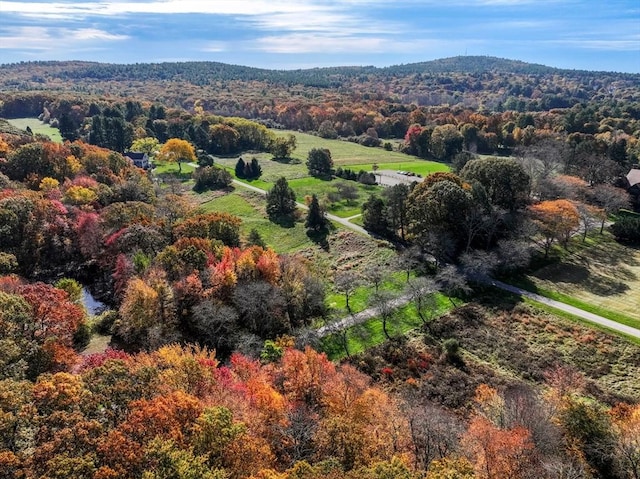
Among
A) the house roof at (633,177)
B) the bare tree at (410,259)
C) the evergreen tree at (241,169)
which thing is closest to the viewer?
the bare tree at (410,259)

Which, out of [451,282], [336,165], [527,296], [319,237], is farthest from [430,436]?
[336,165]

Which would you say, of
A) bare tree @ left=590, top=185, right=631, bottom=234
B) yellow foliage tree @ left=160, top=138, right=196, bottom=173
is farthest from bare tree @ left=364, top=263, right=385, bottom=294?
yellow foliage tree @ left=160, top=138, right=196, bottom=173

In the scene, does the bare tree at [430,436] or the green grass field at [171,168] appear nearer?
the bare tree at [430,436]

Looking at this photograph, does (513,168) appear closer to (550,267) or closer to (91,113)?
(550,267)

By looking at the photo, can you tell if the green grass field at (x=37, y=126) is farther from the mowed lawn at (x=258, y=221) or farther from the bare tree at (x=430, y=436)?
the bare tree at (x=430, y=436)

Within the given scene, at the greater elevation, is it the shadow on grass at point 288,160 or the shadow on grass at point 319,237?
the shadow on grass at point 288,160

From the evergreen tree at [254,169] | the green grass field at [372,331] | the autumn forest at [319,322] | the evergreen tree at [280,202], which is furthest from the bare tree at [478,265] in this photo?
the evergreen tree at [254,169]

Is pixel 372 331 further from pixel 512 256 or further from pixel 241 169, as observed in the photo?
pixel 241 169

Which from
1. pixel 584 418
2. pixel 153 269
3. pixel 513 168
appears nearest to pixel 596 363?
pixel 584 418
